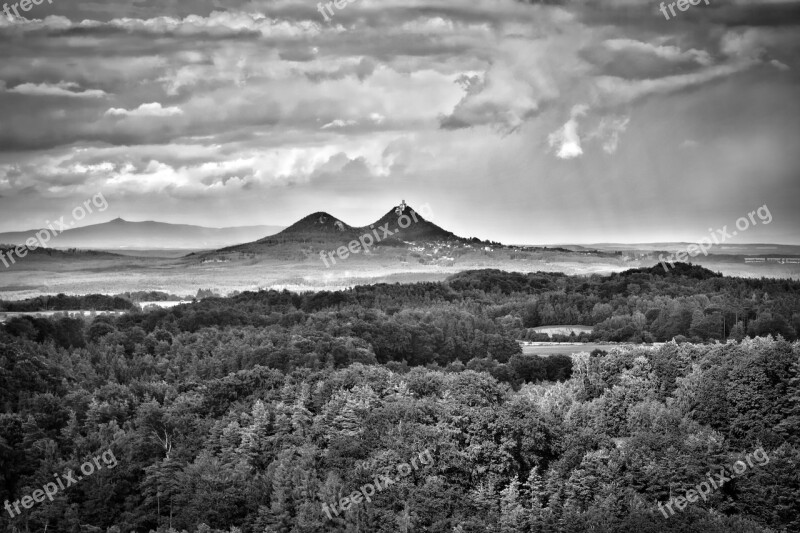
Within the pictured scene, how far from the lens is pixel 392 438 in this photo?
145 feet

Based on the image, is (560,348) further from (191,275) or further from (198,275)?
(191,275)

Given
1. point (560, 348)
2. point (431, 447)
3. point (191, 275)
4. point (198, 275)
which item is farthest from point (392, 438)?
point (191, 275)

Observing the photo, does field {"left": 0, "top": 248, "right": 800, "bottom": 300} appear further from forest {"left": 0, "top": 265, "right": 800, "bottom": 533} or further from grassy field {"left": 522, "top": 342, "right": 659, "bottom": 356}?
forest {"left": 0, "top": 265, "right": 800, "bottom": 533}

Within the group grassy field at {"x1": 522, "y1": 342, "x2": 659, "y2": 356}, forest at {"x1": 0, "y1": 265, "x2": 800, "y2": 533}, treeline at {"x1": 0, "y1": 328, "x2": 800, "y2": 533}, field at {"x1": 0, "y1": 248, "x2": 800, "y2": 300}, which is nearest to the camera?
treeline at {"x1": 0, "y1": 328, "x2": 800, "y2": 533}

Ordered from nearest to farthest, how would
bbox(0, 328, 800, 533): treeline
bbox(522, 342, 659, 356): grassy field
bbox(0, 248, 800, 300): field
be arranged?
bbox(0, 328, 800, 533): treeline → bbox(522, 342, 659, 356): grassy field → bbox(0, 248, 800, 300): field

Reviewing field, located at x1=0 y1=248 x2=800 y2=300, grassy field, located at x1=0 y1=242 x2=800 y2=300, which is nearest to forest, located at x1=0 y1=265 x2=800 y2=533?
field, located at x1=0 y1=248 x2=800 y2=300

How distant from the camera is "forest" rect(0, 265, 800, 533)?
38906 mm

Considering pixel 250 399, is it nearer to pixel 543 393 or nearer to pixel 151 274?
pixel 543 393

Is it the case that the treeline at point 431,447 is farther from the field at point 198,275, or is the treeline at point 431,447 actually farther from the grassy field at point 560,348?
the field at point 198,275

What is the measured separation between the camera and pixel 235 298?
382 feet

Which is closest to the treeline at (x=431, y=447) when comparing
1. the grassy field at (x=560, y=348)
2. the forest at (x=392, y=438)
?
the forest at (x=392, y=438)

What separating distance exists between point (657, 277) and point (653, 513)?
108669mm

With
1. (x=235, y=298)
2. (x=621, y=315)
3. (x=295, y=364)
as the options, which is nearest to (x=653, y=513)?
(x=295, y=364)

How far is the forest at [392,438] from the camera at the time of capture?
128ft
